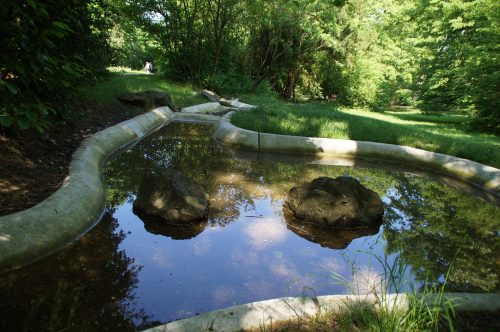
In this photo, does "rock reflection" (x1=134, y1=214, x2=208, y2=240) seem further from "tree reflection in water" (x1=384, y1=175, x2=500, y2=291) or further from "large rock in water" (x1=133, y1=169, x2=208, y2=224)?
"tree reflection in water" (x1=384, y1=175, x2=500, y2=291)

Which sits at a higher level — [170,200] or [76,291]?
[170,200]

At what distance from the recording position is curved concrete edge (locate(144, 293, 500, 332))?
256 cm

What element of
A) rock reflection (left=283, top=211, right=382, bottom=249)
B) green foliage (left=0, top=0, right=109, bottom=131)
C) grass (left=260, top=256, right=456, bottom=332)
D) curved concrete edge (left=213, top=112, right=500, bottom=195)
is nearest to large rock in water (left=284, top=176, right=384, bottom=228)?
rock reflection (left=283, top=211, right=382, bottom=249)

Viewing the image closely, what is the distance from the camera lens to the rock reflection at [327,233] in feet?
15.0

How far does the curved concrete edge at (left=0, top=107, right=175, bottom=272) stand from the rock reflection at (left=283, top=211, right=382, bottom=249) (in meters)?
2.57

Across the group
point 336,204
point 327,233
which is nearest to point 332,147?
point 336,204

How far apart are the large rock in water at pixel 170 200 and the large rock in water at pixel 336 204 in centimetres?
135

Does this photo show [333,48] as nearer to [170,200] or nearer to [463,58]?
[463,58]

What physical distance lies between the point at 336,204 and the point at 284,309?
248cm

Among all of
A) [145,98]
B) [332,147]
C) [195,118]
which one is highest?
[145,98]

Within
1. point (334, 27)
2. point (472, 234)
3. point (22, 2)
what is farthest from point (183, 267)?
point (334, 27)

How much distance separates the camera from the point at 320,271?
3875 millimetres

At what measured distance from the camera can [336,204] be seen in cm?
503

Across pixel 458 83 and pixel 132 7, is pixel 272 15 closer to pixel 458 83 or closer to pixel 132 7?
pixel 132 7
